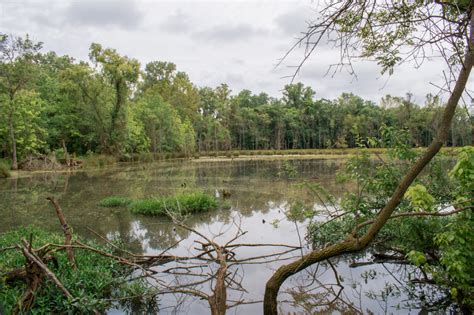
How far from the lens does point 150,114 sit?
55.3m

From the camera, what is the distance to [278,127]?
76688 mm

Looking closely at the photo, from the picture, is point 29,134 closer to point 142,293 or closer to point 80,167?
point 80,167

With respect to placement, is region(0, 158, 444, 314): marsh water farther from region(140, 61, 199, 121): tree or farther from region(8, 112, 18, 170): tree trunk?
region(140, 61, 199, 121): tree

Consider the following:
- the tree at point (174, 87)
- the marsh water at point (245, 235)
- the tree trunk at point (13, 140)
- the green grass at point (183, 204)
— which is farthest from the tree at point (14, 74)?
the tree at point (174, 87)

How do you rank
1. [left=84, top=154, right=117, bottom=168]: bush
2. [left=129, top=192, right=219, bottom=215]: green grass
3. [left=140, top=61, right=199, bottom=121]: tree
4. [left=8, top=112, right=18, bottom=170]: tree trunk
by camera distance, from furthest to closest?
[left=140, top=61, right=199, bottom=121]: tree → [left=84, top=154, right=117, bottom=168]: bush → [left=8, top=112, right=18, bottom=170]: tree trunk → [left=129, top=192, right=219, bottom=215]: green grass

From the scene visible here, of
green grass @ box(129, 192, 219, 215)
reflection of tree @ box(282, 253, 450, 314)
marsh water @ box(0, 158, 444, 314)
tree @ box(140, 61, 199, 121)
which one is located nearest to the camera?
reflection of tree @ box(282, 253, 450, 314)

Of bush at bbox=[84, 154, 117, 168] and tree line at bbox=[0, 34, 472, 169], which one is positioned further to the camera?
bush at bbox=[84, 154, 117, 168]

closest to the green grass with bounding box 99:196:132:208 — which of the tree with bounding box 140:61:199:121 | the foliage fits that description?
the foliage

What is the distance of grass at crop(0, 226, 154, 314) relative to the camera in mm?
5109

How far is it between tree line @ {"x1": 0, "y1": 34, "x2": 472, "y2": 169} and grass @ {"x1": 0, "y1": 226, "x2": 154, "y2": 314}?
406 cm

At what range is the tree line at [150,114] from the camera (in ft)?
110

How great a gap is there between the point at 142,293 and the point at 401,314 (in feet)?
12.8

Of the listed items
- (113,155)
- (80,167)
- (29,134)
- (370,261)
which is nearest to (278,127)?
(113,155)

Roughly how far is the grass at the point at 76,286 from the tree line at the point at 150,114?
4.06m
